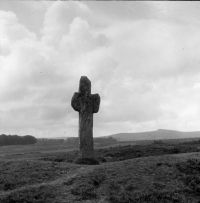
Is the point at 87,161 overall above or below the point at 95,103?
below

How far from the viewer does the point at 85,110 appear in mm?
25016

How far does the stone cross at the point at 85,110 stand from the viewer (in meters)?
24.8

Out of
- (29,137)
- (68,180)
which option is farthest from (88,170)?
(29,137)

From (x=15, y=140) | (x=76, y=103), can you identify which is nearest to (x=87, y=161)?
(x=76, y=103)

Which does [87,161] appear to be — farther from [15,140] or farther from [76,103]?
[15,140]

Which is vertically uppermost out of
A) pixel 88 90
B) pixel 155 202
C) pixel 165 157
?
pixel 88 90

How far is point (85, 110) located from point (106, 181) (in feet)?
22.5

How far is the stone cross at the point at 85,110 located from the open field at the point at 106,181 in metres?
2.56

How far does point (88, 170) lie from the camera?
20547 millimetres

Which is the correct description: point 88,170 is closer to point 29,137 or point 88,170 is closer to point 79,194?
point 79,194

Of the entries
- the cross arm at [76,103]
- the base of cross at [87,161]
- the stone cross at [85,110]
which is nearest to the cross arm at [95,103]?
the stone cross at [85,110]

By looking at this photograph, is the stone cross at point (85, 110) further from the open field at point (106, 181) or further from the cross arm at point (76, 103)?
the open field at point (106, 181)

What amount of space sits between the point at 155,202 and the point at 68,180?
4129 millimetres

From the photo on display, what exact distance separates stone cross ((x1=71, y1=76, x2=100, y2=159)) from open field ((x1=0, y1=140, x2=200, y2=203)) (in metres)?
2.56
